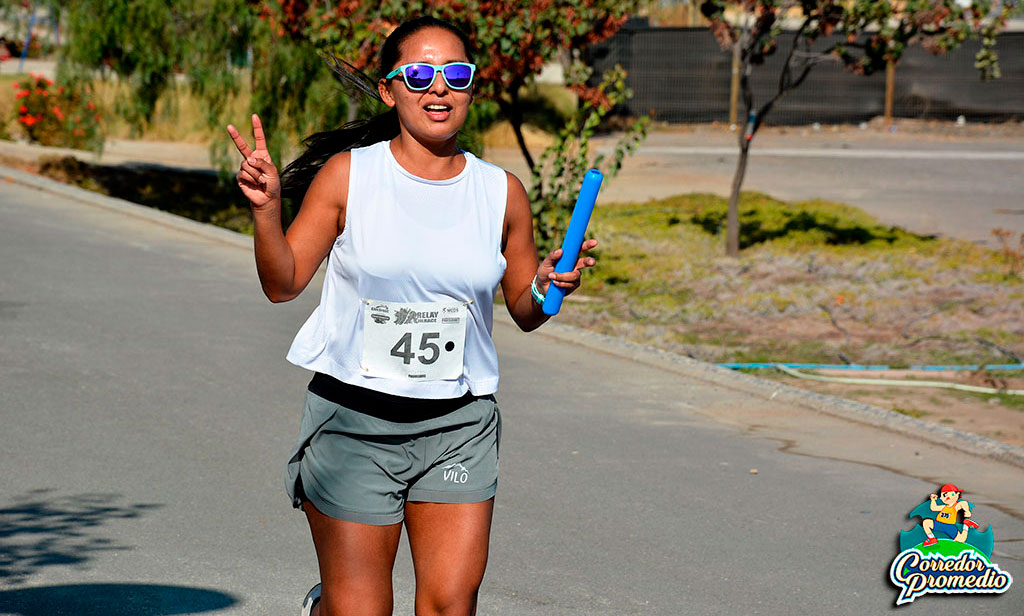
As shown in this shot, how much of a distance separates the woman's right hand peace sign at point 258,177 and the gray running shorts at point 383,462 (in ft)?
1.81

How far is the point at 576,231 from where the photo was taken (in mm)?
3006

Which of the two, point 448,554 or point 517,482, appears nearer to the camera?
point 448,554

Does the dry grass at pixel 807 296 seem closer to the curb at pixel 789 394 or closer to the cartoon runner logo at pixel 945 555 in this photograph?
the curb at pixel 789 394

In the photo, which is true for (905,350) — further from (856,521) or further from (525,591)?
(525,591)

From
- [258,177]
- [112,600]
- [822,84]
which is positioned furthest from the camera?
[822,84]

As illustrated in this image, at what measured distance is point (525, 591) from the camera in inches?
185

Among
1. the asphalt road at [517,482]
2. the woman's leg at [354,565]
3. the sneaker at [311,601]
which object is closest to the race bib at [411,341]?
the woman's leg at [354,565]

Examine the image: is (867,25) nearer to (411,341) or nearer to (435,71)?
(435,71)

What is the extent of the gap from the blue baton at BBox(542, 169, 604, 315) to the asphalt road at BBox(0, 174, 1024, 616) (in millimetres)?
1682

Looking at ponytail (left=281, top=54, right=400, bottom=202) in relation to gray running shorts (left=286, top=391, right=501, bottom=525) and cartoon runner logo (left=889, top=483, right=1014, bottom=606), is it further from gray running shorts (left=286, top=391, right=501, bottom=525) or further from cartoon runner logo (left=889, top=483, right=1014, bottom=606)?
cartoon runner logo (left=889, top=483, right=1014, bottom=606)

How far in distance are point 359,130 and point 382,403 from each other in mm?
885

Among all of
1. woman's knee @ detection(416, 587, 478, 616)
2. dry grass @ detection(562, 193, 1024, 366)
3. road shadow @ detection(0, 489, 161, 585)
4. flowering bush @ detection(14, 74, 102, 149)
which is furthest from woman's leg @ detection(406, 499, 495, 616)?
flowering bush @ detection(14, 74, 102, 149)

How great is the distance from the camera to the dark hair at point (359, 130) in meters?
3.40

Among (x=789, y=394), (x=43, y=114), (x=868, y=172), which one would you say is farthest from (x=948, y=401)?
(x=43, y=114)
